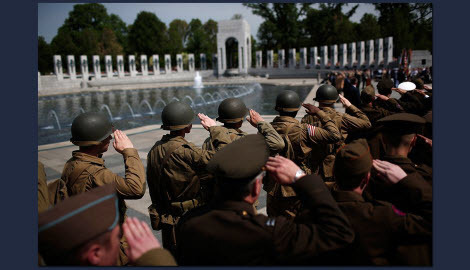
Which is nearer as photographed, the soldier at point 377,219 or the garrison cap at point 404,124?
the soldier at point 377,219

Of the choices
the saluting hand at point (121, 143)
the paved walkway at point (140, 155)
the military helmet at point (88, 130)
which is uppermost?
the military helmet at point (88, 130)

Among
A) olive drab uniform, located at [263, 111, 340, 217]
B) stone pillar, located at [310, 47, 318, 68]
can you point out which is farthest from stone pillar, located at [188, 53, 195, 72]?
olive drab uniform, located at [263, 111, 340, 217]

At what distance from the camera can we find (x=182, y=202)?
3.22 m

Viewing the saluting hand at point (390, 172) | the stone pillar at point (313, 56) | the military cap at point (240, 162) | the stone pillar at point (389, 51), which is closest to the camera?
the military cap at point (240, 162)

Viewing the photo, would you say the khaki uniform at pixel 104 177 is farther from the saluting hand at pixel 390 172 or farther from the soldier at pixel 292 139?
the saluting hand at pixel 390 172

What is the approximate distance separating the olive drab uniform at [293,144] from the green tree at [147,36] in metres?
67.7

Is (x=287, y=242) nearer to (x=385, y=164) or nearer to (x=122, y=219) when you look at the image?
(x=385, y=164)

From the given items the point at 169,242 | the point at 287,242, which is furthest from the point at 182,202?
the point at 287,242

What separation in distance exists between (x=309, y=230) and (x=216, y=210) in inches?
20.4

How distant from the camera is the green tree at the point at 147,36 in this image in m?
66.9

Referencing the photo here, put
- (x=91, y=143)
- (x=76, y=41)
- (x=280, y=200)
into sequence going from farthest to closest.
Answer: (x=76, y=41)
(x=280, y=200)
(x=91, y=143)

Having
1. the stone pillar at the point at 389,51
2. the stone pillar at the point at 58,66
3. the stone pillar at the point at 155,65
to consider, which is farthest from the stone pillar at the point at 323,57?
the stone pillar at the point at 58,66

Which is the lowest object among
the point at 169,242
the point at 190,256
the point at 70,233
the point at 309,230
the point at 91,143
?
the point at 169,242

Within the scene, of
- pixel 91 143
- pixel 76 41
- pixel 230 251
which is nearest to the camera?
pixel 230 251
